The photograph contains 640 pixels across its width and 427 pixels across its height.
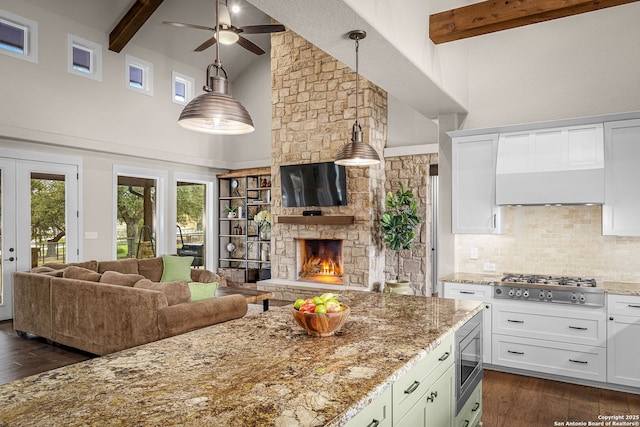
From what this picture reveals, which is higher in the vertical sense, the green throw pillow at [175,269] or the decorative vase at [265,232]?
the decorative vase at [265,232]

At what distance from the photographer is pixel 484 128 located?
14.6ft

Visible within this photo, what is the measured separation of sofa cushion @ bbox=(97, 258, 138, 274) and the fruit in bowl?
5.08 meters

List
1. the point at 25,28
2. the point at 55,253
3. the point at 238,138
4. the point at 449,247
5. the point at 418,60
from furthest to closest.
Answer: the point at 238,138, the point at 55,253, the point at 25,28, the point at 449,247, the point at 418,60

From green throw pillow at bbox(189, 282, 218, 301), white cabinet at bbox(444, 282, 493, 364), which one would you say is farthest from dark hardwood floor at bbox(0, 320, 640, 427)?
green throw pillow at bbox(189, 282, 218, 301)

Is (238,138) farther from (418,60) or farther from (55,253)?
(418,60)

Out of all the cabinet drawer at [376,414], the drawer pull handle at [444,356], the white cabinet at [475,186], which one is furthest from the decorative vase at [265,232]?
the cabinet drawer at [376,414]

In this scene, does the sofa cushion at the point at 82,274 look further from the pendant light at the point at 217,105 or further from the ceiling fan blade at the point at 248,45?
Result: the ceiling fan blade at the point at 248,45

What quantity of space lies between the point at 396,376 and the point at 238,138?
8.81 meters

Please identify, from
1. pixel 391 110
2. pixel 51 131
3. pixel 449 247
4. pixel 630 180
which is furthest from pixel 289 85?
pixel 630 180

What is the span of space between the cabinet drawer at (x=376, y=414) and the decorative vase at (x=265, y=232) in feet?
24.6

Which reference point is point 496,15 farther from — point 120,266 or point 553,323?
point 120,266

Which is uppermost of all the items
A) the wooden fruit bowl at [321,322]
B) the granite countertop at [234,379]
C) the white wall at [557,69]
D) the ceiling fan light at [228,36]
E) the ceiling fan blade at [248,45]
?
the ceiling fan blade at [248,45]

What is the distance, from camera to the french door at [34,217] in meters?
6.41

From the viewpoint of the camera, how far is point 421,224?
7129 millimetres
